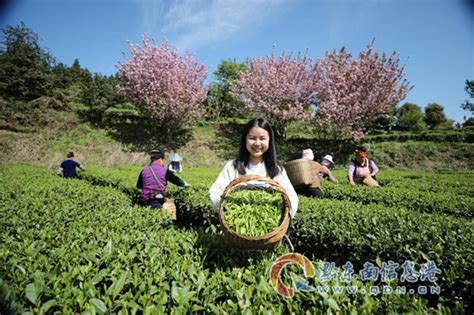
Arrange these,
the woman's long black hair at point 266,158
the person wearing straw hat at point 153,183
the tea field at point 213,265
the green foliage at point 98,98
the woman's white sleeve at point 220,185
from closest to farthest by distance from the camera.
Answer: the tea field at point 213,265, the woman's white sleeve at point 220,185, the woman's long black hair at point 266,158, the person wearing straw hat at point 153,183, the green foliage at point 98,98

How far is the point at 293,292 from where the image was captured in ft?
5.80

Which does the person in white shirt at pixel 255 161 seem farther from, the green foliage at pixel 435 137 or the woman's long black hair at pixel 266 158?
the green foliage at pixel 435 137

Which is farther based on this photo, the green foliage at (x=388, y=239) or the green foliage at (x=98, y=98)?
the green foliage at (x=98, y=98)

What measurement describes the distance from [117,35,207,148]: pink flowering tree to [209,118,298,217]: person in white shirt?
53.5 ft

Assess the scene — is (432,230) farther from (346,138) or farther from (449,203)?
(346,138)

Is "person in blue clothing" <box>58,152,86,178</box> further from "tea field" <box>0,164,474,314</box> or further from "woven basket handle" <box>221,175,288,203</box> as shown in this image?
"woven basket handle" <box>221,175,288,203</box>

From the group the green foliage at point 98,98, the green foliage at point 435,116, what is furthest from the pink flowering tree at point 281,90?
the green foliage at point 435,116

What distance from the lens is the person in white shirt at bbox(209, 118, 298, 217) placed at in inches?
105

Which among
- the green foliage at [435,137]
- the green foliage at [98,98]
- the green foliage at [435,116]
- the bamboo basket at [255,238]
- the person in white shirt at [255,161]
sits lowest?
the bamboo basket at [255,238]

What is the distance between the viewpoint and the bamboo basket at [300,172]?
6039mm

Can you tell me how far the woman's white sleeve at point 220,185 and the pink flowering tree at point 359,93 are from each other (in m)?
16.2

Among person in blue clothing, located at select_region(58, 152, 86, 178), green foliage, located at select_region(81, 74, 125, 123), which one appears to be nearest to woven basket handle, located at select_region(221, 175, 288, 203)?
person in blue clothing, located at select_region(58, 152, 86, 178)
